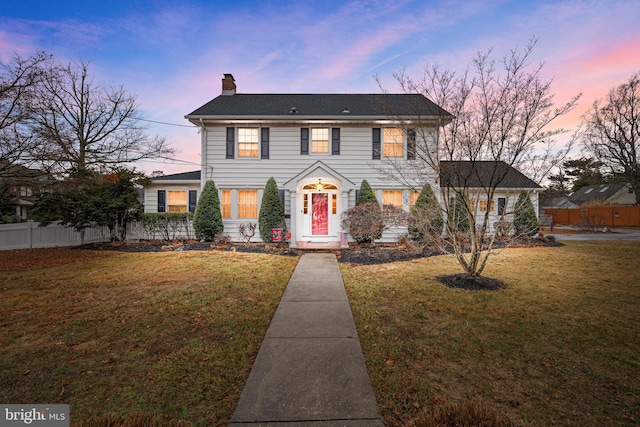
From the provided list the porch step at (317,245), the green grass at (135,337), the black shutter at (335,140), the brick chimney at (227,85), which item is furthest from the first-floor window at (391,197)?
the brick chimney at (227,85)

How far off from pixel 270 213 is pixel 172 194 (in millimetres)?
5400

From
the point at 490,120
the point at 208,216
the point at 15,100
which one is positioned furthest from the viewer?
the point at 208,216

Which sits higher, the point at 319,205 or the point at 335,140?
the point at 335,140

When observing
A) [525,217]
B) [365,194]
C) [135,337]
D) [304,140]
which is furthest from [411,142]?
[525,217]

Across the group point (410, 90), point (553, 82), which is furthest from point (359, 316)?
point (553, 82)

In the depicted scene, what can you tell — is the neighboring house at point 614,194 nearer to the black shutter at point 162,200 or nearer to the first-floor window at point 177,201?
the first-floor window at point 177,201

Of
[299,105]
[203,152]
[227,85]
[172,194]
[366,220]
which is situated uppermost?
[227,85]

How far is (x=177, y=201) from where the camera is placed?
13352mm

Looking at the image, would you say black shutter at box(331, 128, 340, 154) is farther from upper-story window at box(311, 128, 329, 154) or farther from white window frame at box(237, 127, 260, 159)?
white window frame at box(237, 127, 260, 159)

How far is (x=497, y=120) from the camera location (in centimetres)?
593

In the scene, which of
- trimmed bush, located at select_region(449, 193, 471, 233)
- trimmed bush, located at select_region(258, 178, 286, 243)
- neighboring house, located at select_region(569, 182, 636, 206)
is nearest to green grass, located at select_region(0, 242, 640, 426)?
trimmed bush, located at select_region(449, 193, 471, 233)

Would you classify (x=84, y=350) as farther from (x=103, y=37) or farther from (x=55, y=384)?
(x=103, y=37)

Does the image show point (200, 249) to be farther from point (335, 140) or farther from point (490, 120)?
point (490, 120)

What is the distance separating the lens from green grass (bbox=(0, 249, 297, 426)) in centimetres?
264
